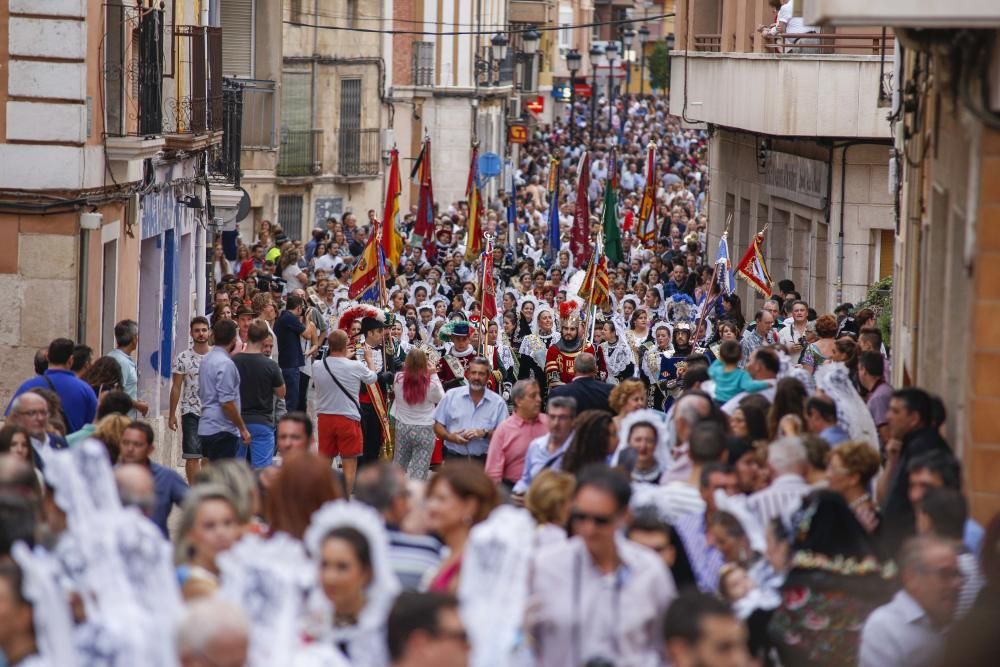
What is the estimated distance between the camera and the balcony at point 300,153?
40.7m

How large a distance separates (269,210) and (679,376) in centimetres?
2299

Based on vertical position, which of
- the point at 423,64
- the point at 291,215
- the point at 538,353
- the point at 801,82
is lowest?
the point at 291,215

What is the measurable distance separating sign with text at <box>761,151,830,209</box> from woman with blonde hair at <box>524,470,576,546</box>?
1624 cm

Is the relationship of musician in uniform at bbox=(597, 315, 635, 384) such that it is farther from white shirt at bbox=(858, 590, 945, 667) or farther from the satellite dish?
white shirt at bbox=(858, 590, 945, 667)

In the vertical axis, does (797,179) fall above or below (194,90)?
below

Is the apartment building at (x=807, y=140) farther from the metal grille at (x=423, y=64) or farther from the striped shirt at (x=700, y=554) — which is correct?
the metal grille at (x=423, y=64)

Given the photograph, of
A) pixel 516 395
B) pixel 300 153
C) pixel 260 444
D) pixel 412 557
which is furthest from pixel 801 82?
pixel 300 153

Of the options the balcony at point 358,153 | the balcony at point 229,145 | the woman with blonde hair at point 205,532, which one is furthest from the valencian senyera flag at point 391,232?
the woman with blonde hair at point 205,532

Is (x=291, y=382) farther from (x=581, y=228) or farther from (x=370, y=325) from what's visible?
(x=581, y=228)

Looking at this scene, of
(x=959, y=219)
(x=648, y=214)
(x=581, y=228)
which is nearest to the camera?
(x=959, y=219)

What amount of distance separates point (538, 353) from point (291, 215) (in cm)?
2310

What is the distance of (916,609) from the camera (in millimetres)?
7258

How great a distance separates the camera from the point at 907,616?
7289 mm

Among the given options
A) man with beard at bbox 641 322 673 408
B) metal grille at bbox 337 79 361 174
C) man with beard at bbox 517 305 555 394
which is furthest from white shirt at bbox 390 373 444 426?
metal grille at bbox 337 79 361 174
